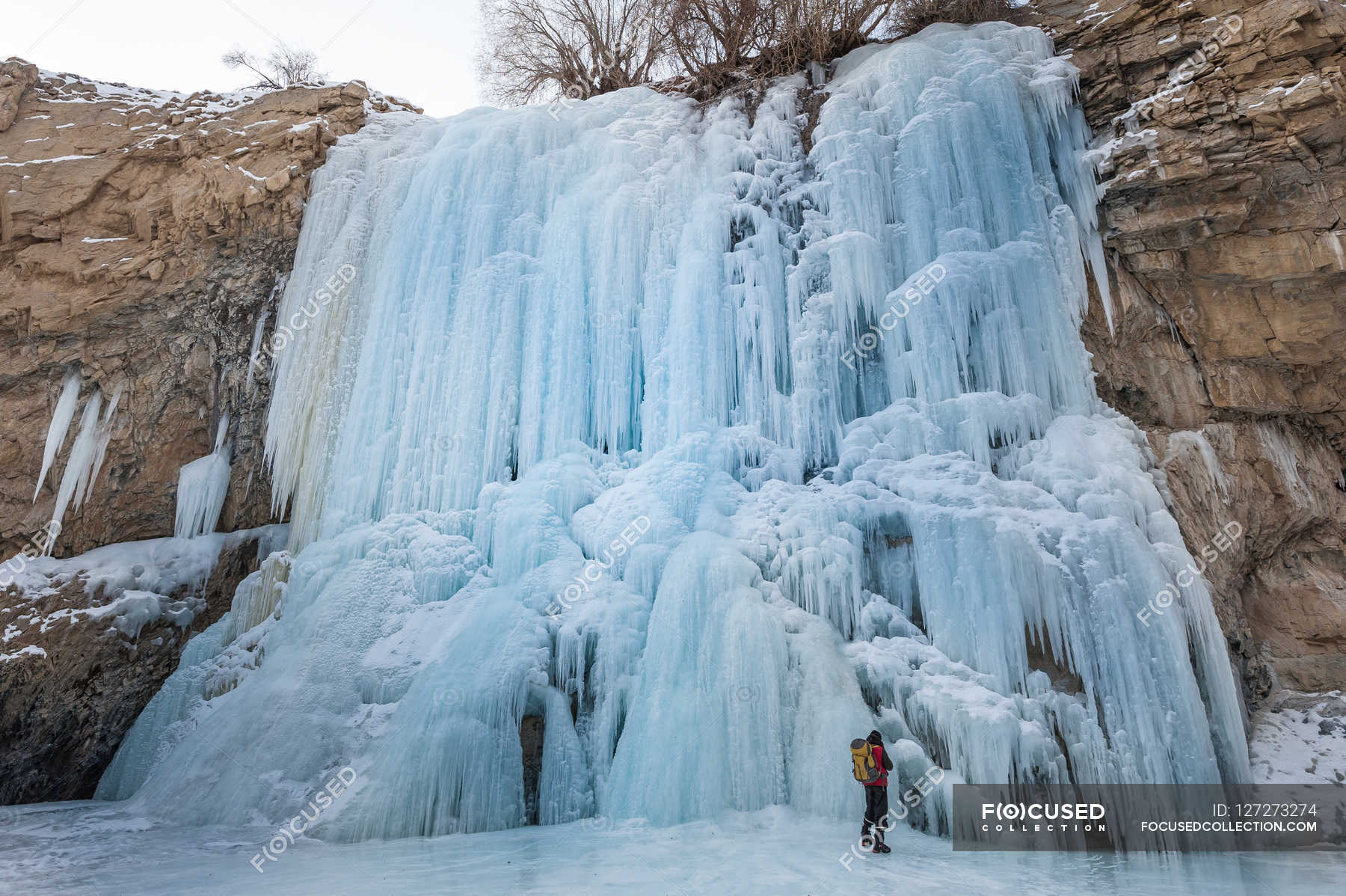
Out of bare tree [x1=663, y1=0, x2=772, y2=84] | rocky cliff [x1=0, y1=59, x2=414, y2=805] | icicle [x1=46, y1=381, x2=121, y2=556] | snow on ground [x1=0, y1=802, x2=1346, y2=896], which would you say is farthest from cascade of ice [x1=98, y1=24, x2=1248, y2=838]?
icicle [x1=46, y1=381, x2=121, y2=556]

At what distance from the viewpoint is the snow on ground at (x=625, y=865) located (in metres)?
3.64

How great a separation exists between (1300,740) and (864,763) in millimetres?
3555

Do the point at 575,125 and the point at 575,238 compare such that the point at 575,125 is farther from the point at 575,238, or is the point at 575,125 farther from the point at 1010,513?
the point at 1010,513

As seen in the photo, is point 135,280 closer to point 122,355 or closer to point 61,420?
point 122,355

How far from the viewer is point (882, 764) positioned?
4266 millimetres

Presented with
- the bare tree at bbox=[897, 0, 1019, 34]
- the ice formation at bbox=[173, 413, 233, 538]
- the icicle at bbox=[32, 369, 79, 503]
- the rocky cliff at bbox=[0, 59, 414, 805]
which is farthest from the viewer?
the bare tree at bbox=[897, 0, 1019, 34]

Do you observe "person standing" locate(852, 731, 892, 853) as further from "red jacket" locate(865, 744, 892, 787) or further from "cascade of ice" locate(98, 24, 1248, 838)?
"cascade of ice" locate(98, 24, 1248, 838)

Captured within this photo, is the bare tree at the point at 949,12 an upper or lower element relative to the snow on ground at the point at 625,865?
upper

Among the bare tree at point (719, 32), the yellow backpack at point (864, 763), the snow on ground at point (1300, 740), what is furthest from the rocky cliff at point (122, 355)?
the snow on ground at point (1300, 740)

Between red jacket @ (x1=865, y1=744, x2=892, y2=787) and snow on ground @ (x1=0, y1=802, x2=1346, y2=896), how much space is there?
376 millimetres

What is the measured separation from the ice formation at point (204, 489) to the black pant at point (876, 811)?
282 inches

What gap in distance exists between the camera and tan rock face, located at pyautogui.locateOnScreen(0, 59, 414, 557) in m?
7.55

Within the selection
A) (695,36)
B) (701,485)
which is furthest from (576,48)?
(701,485)

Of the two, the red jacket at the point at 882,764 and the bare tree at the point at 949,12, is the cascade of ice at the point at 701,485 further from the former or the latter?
the bare tree at the point at 949,12
